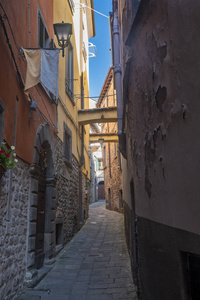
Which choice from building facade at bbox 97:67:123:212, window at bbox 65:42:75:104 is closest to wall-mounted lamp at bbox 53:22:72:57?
window at bbox 65:42:75:104

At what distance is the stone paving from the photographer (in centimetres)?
421

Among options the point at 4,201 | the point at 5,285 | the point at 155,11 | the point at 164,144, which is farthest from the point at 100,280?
the point at 155,11

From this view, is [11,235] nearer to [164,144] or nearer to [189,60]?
[164,144]

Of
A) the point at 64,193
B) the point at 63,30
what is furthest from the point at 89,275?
the point at 63,30

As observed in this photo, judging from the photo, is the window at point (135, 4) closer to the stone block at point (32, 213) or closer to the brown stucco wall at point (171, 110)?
the brown stucco wall at point (171, 110)

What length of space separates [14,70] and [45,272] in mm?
3879

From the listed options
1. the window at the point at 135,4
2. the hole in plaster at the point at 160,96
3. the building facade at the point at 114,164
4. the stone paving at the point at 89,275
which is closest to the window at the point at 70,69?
the building facade at the point at 114,164

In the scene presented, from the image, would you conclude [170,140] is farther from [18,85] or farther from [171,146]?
[18,85]

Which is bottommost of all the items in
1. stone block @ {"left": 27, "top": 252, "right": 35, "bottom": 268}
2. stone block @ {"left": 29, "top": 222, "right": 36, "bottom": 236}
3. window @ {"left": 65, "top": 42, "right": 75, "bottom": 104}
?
stone block @ {"left": 27, "top": 252, "right": 35, "bottom": 268}

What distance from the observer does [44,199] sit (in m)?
6.20

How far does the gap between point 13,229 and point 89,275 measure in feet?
7.10

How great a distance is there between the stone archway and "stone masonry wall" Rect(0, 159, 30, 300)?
0.76 feet

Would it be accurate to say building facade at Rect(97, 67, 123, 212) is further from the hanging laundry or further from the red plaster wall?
the hanging laundry

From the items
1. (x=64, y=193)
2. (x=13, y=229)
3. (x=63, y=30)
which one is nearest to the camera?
(x=13, y=229)
